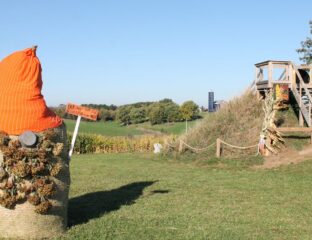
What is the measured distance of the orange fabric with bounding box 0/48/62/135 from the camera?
7.24m

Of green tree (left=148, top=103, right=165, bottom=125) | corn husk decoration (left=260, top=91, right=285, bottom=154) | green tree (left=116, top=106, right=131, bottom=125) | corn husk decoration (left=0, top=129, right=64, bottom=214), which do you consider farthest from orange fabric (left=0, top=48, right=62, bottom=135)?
green tree (left=116, top=106, right=131, bottom=125)

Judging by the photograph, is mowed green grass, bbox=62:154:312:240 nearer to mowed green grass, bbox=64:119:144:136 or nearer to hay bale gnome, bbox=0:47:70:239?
hay bale gnome, bbox=0:47:70:239

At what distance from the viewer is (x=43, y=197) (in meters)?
7.12

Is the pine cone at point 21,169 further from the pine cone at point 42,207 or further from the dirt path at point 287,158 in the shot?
the dirt path at point 287,158

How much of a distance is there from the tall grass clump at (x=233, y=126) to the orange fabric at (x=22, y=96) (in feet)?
46.5

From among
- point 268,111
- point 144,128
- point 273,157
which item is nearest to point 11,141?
point 273,157

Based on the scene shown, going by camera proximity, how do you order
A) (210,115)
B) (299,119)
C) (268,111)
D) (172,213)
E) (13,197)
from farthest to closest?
(210,115) < (299,119) < (268,111) < (172,213) < (13,197)

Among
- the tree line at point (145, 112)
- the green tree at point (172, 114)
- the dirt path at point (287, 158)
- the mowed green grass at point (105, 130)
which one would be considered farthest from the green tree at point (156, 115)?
the dirt path at point (287, 158)

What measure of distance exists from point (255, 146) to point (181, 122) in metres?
36.4

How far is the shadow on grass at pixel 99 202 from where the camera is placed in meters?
9.08

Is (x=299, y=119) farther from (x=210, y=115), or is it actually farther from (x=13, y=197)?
(x=13, y=197)

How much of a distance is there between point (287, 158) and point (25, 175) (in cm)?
1351

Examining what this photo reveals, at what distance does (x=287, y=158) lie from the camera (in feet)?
61.0

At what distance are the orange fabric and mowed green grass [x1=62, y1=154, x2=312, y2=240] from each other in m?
1.85
